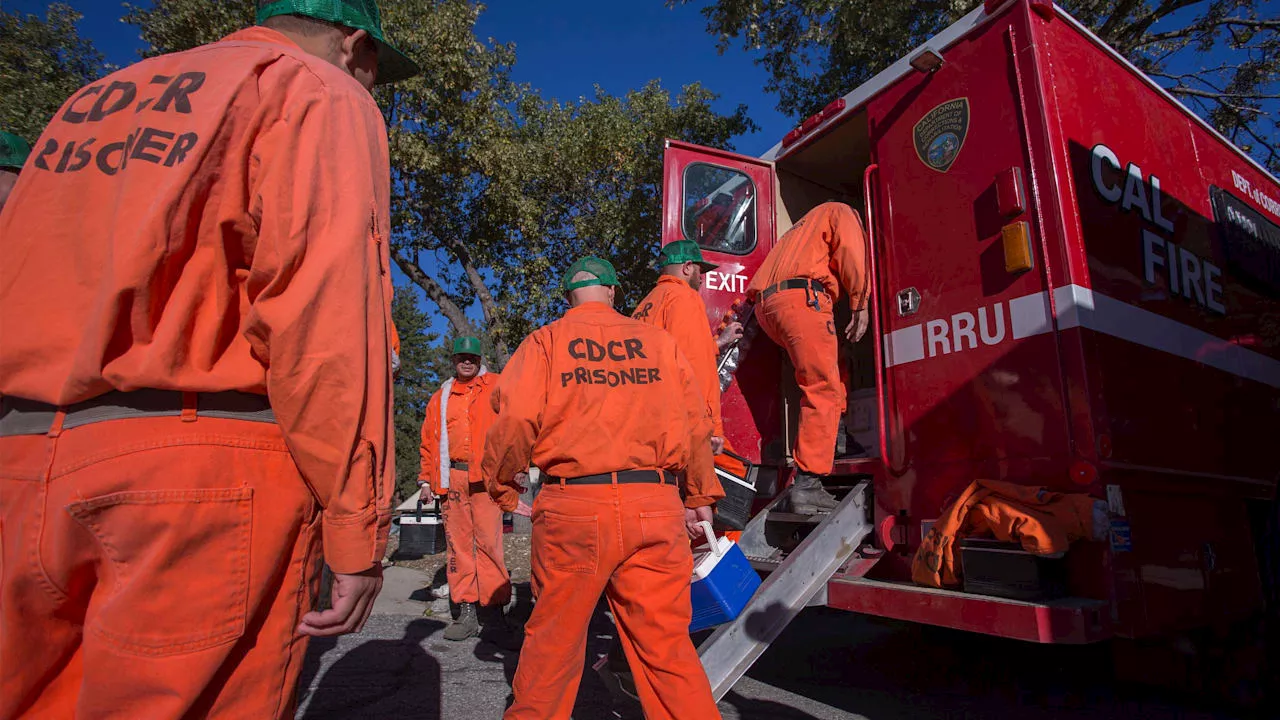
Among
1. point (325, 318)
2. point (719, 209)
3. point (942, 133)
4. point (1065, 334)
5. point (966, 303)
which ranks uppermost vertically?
point (719, 209)

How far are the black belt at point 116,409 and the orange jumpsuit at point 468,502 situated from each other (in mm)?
3710

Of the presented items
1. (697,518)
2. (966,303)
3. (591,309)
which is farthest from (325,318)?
(966,303)

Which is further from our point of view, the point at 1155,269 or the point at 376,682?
the point at 376,682

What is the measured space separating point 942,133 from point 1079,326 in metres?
1.23

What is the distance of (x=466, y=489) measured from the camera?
5.52m

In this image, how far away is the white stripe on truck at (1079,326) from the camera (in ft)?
9.82

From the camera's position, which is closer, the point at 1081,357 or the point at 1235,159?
the point at 1081,357

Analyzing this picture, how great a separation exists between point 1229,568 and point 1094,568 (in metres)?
1.27

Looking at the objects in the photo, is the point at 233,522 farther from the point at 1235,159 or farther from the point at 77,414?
the point at 1235,159

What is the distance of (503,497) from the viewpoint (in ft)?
10.7

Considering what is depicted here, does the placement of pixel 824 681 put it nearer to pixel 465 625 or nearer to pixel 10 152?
pixel 465 625

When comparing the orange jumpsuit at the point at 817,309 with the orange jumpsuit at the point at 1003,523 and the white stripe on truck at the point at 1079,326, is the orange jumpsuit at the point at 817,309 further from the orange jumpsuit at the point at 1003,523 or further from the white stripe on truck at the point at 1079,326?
the orange jumpsuit at the point at 1003,523

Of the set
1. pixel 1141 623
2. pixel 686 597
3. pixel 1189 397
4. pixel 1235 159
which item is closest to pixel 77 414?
pixel 686 597

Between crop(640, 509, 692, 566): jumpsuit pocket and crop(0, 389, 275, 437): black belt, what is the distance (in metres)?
1.60
